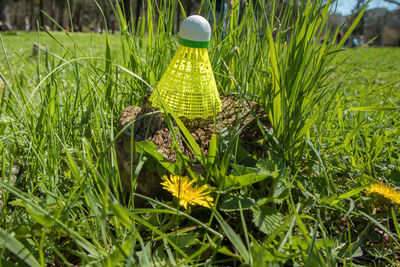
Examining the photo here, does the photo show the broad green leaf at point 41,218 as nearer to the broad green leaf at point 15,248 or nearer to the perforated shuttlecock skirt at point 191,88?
the broad green leaf at point 15,248

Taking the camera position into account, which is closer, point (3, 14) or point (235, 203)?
point (235, 203)

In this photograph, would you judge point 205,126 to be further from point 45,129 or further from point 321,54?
point 45,129

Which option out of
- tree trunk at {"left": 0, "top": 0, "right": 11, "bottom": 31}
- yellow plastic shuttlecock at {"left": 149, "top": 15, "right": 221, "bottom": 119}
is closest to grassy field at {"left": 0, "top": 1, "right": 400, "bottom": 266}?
yellow plastic shuttlecock at {"left": 149, "top": 15, "right": 221, "bottom": 119}

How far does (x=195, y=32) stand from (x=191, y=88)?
0.69 ft

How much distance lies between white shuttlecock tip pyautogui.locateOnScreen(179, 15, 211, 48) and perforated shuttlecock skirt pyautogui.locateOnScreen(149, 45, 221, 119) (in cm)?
7

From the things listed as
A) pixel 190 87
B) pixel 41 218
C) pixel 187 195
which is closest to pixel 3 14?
pixel 190 87

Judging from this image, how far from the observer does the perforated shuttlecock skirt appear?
1179mm

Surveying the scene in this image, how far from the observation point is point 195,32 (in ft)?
3.54

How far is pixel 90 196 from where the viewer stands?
84 centimetres

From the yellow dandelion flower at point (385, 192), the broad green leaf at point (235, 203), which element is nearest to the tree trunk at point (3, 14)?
the broad green leaf at point (235, 203)

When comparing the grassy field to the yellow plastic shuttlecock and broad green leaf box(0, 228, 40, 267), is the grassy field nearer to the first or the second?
broad green leaf box(0, 228, 40, 267)

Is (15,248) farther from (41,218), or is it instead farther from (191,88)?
(191,88)

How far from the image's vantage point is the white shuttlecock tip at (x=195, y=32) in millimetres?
1075

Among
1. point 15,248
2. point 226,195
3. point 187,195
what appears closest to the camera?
point 15,248
